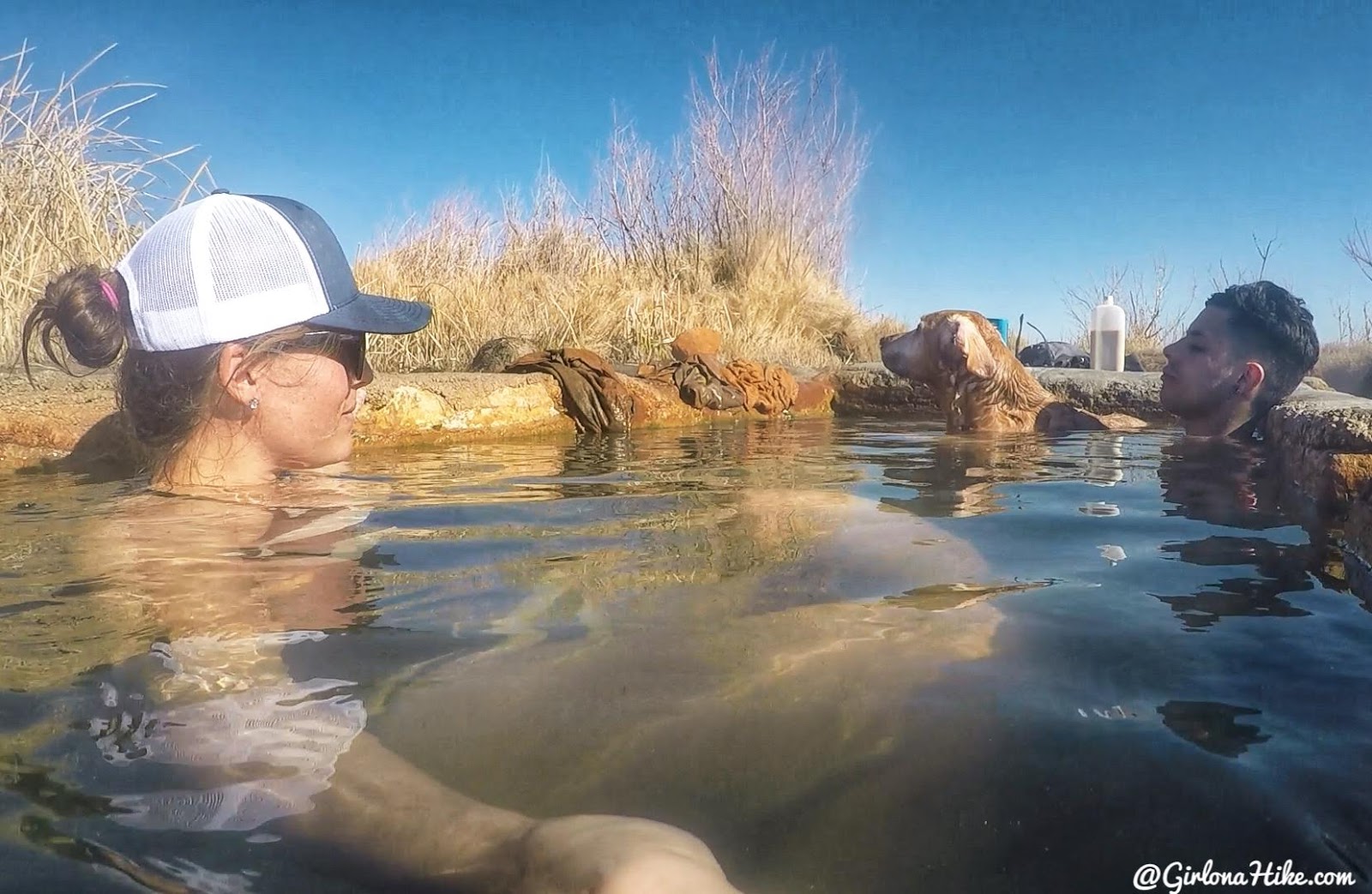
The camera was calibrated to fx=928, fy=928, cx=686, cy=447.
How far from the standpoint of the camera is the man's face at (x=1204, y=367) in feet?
17.2

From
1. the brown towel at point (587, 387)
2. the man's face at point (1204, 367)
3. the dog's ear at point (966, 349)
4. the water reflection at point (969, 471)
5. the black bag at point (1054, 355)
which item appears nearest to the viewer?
the water reflection at point (969, 471)

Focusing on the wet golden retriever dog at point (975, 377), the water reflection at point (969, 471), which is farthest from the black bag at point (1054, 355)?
the water reflection at point (969, 471)

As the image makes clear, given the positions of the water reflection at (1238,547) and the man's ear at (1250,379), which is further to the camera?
the man's ear at (1250,379)

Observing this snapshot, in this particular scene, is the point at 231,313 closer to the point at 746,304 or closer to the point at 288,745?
the point at 288,745

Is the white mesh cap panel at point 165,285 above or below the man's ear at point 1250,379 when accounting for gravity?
above

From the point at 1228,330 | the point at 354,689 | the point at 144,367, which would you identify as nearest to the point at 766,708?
the point at 354,689

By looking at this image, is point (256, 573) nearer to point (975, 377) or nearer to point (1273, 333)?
point (975, 377)

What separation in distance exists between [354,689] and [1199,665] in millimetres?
1500

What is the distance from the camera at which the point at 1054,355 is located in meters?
14.2

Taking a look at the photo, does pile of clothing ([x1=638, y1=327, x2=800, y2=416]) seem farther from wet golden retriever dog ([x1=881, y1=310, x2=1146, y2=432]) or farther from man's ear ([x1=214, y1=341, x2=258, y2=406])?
man's ear ([x1=214, y1=341, x2=258, y2=406])

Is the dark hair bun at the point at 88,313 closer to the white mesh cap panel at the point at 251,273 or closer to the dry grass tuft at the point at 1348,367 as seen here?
the white mesh cap panel at the point at 251,273

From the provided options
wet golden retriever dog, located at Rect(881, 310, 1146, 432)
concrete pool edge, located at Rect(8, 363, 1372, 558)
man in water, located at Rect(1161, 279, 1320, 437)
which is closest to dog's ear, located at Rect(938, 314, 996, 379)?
wet golden retriever dog, located at Rect(881, 310, 1146, 432)

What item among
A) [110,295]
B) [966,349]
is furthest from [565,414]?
[110,295]

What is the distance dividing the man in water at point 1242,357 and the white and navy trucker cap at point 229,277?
4.56 m
